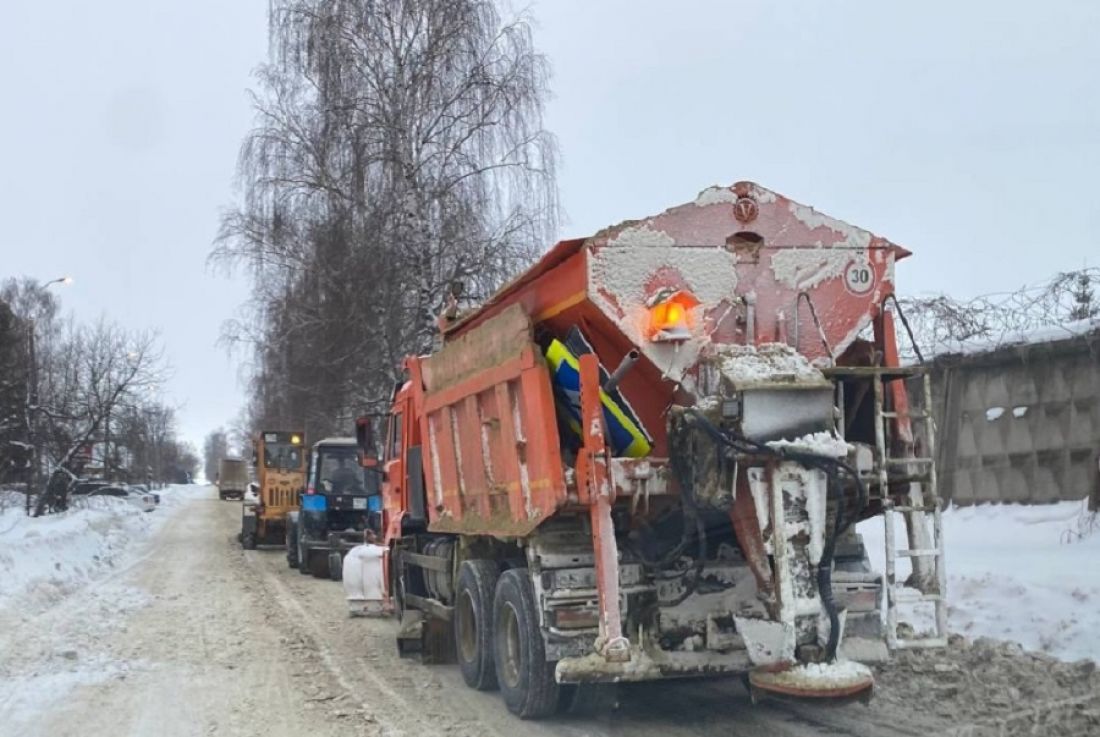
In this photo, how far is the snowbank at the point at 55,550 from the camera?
14.3m

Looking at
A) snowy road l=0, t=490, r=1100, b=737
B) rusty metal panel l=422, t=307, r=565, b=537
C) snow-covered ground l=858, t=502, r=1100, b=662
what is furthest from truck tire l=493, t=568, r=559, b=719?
snow-covered ground l=858, t=502, r=1100, b=662

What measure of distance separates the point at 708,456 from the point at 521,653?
208 centimetres

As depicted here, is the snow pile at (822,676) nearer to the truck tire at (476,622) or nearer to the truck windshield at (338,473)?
the truck tire at (476,622)

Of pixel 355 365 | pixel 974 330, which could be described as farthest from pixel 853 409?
pixel 355 365

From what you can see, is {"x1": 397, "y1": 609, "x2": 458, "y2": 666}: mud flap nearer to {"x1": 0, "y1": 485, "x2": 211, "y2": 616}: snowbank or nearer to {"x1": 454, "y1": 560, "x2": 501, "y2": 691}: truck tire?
{"x1": 454, "y1": 560, "x2": 501, "y2": 691}: truck tire

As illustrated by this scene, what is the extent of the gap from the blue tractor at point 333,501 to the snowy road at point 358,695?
750cm

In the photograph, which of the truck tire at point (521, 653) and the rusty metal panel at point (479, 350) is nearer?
the truck tire at point (521, 653)

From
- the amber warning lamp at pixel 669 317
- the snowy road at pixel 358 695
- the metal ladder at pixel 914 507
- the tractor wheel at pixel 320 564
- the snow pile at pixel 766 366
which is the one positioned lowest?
the tractor wheel at pixel 320 564

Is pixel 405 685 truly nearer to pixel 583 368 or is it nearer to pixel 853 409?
pixel 583 368

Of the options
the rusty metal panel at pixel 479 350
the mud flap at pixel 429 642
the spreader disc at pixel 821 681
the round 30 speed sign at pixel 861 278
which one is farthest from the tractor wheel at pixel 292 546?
the spreader disc at pixel 821 681

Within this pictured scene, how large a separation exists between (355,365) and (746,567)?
1528 centimetres

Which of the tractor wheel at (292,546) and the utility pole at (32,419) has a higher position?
the utility pole at (32,419)

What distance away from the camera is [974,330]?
11.4 m

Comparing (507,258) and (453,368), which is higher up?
(507,258)
